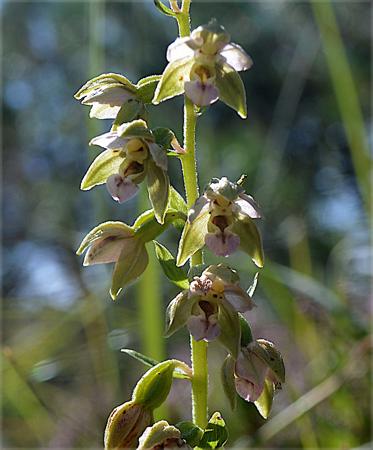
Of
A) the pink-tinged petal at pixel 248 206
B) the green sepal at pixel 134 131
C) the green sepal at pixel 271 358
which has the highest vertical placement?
the green sepal at pixel 134 131

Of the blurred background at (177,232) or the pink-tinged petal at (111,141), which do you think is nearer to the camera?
the pink-tinged petal at (111,141)

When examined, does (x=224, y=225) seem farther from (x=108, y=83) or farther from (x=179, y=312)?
(x=108, y=83)

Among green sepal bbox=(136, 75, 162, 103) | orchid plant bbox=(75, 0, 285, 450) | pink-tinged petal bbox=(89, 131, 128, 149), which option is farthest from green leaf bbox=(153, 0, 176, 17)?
pink-tinged petal bbox=(89, 131, 128, 149)

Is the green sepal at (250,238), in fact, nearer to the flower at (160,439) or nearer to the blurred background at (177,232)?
the flower at (160,439)

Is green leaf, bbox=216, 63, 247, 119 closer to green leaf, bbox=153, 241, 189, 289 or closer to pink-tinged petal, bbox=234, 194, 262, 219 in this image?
pink-tinged petal, bbox=234, 194, 262, 219

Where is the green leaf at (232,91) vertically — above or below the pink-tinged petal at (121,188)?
above

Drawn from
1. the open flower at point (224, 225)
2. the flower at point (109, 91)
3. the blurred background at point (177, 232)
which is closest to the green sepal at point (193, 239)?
the open flower at point (224, 225)

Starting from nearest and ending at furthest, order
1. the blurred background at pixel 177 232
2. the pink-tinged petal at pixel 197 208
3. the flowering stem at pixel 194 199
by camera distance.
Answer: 1. the pink-tinged petal at pixel 197 208
2. the flowering stem at pixel 194 199
3. the blurred background at pixel 177 232
